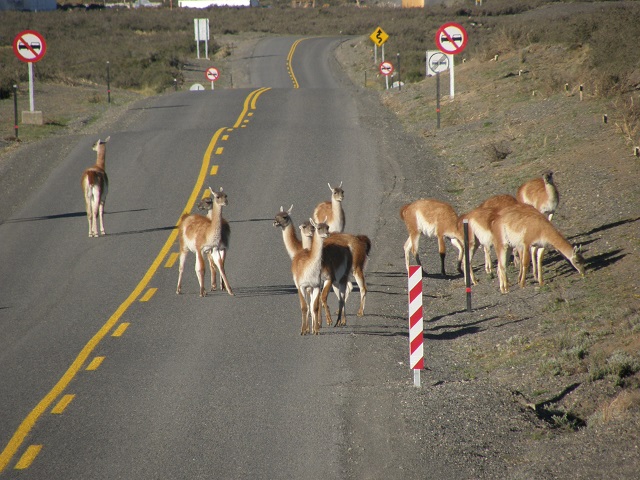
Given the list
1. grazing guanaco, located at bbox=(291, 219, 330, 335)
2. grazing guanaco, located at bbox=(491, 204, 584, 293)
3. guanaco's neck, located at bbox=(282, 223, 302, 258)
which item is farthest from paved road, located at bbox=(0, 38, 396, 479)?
grazing guanaco, located at bbox=(491, 204, 584, 293)

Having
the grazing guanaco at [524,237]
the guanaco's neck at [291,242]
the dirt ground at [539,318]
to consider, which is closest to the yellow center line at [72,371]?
the guanaco's neck at [291,242]

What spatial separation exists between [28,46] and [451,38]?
51.1 feet

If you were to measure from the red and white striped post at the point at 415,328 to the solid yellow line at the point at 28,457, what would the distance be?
4441mm

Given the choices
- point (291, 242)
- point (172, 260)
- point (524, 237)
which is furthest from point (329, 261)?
point (172, 260)

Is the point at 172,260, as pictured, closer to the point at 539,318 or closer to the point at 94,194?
the point at 94,194

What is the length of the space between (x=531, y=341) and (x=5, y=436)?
6.88 m

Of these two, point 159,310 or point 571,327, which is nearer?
point 571,327

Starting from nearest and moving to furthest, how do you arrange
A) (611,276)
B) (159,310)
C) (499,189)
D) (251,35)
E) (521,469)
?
(521,469), (611,276), (159,310), (499,189), (251,35)

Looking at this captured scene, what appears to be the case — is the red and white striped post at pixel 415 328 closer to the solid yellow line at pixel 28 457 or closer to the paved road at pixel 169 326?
the paved road at pixel 169 326

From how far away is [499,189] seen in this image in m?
23.4

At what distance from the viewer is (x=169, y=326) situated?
14.9 m

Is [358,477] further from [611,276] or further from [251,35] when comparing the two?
[251,35]

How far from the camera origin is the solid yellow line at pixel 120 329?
573 inches

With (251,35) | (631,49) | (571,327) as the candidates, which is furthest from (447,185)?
(251,35)
